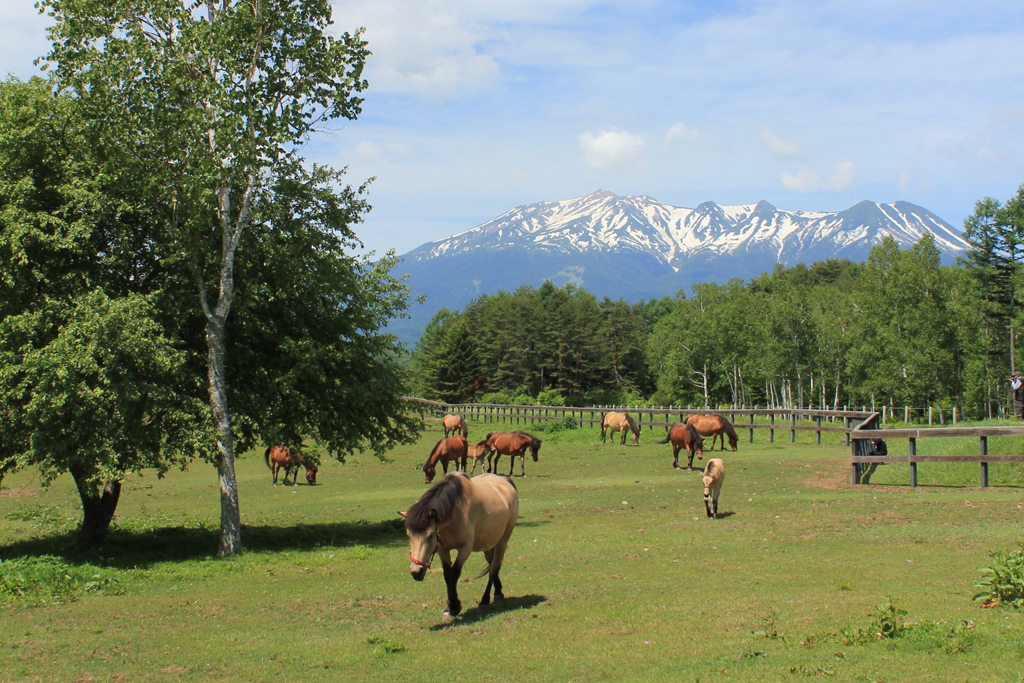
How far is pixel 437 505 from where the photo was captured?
8.48 meters

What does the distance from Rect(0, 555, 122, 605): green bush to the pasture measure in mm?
80

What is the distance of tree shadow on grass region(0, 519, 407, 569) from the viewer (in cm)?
1445

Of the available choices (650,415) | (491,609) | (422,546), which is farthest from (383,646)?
(650,415)

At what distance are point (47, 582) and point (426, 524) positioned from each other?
21.8ft

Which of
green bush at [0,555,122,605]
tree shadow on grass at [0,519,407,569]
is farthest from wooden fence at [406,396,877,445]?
green bush at [0,555,122,605]

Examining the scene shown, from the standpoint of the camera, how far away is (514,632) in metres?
8.36

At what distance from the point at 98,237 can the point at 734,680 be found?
46.9 feet

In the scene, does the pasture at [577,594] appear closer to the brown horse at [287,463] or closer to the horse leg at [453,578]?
the horse leg at [453,578]

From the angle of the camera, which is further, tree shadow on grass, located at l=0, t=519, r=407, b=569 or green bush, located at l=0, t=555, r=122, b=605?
tree shadow on grass, located at l=0, t=519, r=407, b=569

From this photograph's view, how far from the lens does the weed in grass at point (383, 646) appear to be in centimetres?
789

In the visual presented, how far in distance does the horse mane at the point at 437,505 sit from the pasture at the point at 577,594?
126 cm

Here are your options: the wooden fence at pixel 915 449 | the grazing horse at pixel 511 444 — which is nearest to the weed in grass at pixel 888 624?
the wooden fence at pixel 915 449

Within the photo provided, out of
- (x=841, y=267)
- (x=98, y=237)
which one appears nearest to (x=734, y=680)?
(x=98, y=237)

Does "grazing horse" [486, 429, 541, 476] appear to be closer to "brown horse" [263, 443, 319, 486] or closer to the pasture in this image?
the pasture
